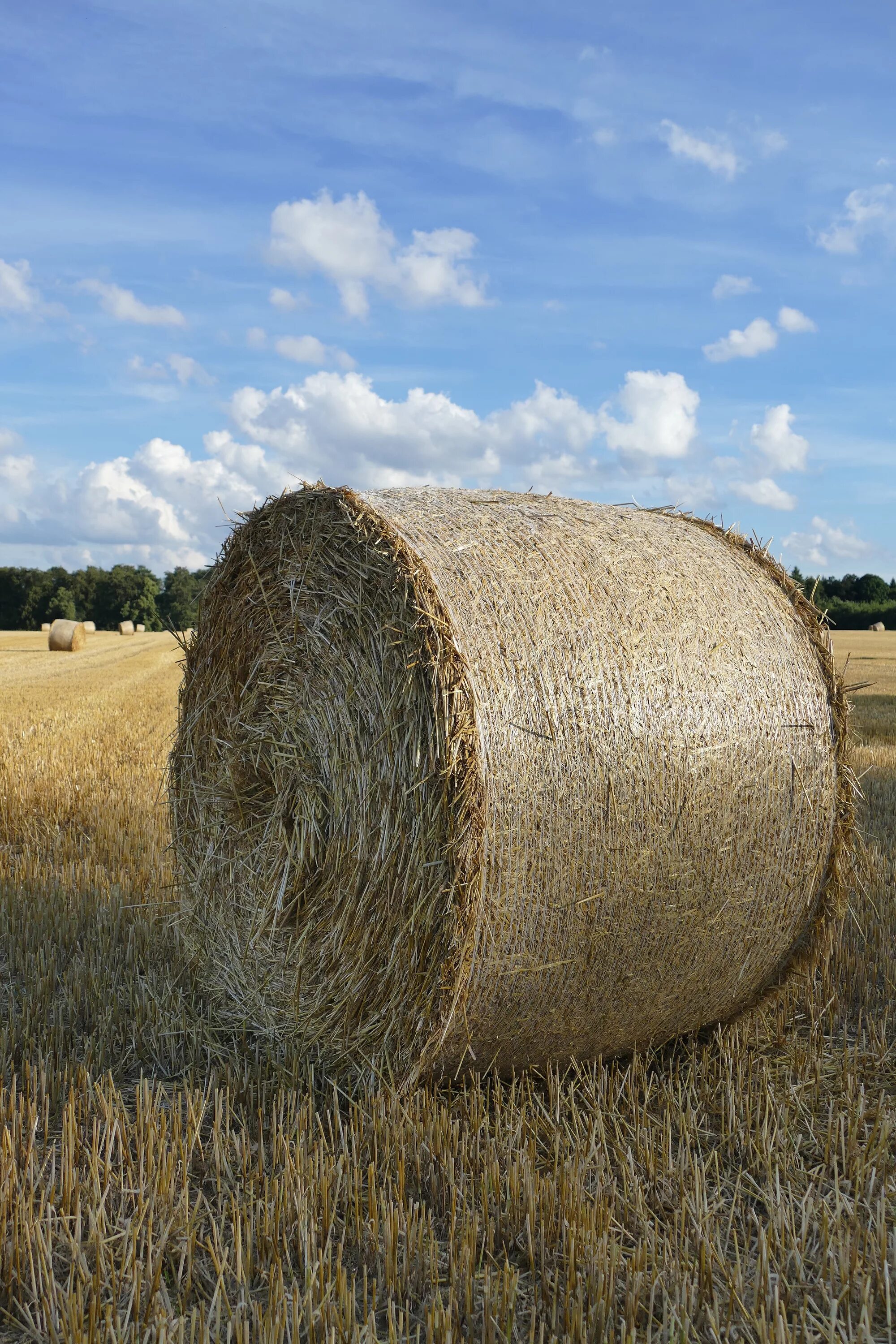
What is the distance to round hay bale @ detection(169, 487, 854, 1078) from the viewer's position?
3.58 meters

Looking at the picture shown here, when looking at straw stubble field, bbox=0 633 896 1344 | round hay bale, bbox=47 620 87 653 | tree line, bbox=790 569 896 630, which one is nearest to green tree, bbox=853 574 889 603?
tree line, bbox=790 569 896 630

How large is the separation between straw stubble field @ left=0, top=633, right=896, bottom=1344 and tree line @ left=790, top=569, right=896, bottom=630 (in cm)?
5155

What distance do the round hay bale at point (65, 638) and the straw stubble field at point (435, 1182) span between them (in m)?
31.4

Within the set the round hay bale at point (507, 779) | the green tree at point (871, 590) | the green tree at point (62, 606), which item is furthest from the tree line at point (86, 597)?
the round hay bale at point (507, 779)

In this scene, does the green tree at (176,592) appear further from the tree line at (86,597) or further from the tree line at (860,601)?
the tree line at (860,601)

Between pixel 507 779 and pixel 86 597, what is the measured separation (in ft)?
226

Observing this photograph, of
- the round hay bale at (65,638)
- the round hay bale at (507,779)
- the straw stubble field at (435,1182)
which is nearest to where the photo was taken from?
the straw stubble field at (435,1182)

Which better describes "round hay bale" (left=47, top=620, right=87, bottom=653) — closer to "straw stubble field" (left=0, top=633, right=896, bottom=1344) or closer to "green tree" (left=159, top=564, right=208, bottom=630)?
"green tree" (left=159, top=564, right=208, bottom=630)

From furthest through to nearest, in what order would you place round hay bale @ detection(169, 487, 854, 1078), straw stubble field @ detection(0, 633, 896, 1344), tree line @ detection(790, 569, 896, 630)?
tree line @ detection(790, 569, 896, 630)
round hay bale @ detection(169, 487, 854, 1078)
straw stubble field @ detection(0, 633, 896, 1344)

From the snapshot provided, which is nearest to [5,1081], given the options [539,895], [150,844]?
[539,895]

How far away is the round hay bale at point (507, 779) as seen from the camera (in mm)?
3584

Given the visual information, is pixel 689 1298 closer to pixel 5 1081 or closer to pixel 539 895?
pixel 539 895

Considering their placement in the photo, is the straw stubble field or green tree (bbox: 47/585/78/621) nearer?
the straw stubble field

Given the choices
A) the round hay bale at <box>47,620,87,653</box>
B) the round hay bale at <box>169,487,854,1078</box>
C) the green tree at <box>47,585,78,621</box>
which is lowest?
the round hay bale at <box>169,487,854,1078</box>
